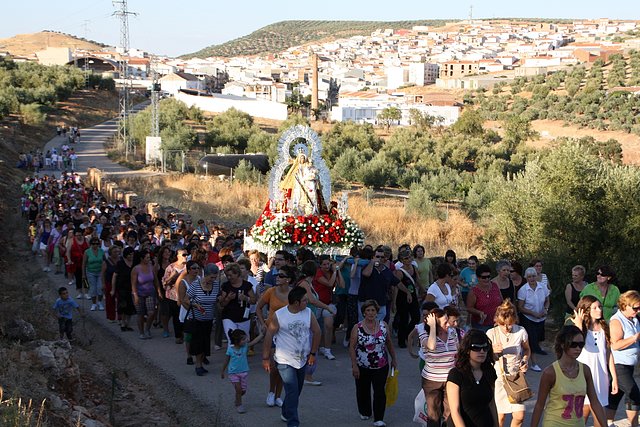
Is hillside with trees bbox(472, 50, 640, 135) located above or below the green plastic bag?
above

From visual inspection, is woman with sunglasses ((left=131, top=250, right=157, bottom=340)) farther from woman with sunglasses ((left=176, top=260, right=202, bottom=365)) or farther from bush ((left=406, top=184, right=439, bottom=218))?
bush ((left=406, top=184, right=439, bottom=218))

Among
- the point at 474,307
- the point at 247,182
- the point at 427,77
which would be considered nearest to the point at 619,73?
the point at 427,77

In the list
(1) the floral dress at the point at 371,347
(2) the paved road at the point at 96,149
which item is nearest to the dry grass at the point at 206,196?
(2) the paved road at the point at 96,149

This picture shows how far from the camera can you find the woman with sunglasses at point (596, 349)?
7.42 m

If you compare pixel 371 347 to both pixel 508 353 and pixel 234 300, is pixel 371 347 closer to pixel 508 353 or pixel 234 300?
pixel 508 353

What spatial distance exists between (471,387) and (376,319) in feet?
7.53

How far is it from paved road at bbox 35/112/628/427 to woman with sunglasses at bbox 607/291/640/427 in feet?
1.48

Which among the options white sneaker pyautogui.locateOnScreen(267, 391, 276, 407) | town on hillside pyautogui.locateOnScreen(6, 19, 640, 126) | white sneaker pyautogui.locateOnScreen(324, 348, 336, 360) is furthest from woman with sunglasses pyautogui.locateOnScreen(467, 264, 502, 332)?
town on hillside pyautogui.locateOnScreen(6, 19, 640, 126)

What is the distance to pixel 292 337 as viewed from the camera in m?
8.02

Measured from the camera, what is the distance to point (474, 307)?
374 inches

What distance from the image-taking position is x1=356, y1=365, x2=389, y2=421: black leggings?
7.98m

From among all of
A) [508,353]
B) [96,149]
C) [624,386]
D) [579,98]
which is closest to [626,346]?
[624,386]

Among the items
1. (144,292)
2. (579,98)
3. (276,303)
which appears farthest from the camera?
(579,98)

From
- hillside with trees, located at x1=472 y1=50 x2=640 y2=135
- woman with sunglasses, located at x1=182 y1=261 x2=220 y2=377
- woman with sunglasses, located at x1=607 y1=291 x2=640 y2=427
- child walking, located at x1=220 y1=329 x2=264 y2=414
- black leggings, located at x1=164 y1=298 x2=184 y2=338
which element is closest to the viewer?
woman with sunglasses, located at x1=607 y1=291 x2=640 y2=427
